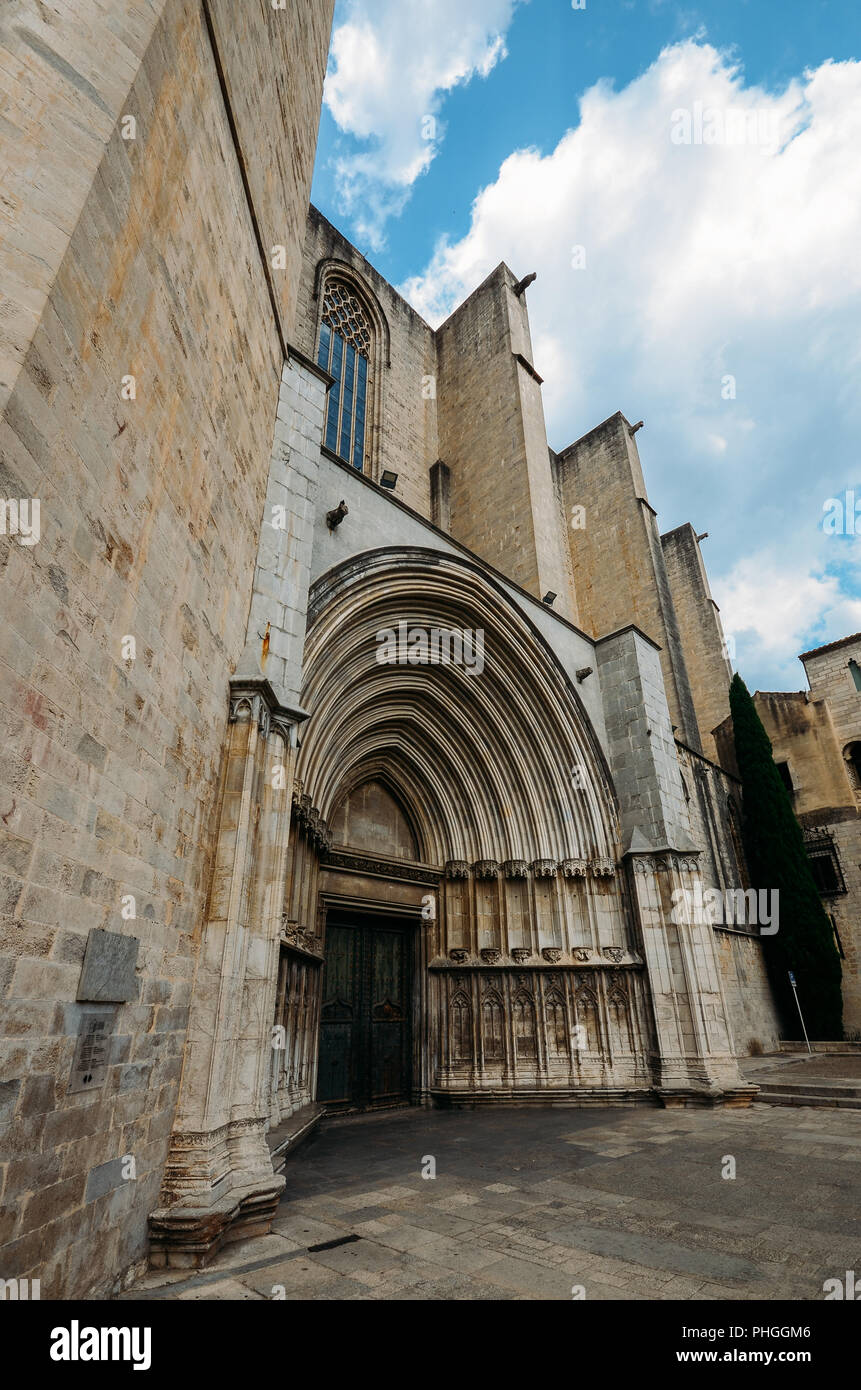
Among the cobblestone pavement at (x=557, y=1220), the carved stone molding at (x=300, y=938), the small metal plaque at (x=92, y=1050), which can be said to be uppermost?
the carved stone molding at (x=300, y=938)

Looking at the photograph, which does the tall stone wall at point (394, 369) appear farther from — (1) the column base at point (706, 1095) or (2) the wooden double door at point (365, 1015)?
(1) the column base at point (706, 1095)

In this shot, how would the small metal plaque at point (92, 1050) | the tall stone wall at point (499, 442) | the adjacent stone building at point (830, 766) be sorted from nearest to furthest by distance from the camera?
the small metal plaque at point (92, 1050), the tall stone wall at point (499, 442), the adjacent stone building at point (830, 766)

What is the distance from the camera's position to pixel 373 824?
8758 mm

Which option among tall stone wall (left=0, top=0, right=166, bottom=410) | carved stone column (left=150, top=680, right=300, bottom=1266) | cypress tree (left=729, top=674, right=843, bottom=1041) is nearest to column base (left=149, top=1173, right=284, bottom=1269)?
carved stone column (left=150, top=680, right=300, bottom=1266)

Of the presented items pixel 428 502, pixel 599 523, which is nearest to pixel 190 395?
pixel 428 502

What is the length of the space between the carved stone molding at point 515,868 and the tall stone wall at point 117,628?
18.4ft

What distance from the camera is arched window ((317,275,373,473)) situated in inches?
481

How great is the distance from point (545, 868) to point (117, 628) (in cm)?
720

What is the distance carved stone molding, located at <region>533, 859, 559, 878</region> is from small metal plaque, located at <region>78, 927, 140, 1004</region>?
660 cm

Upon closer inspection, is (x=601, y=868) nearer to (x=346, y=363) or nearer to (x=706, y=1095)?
(x=706, y=1095)

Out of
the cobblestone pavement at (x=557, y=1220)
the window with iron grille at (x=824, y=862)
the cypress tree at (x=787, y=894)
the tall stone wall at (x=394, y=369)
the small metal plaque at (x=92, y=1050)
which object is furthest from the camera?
the window with iron grille at (x=824, y=862)

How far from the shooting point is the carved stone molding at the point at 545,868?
28.9ft

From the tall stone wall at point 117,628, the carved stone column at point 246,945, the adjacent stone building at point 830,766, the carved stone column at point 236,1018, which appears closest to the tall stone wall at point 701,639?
the adjacent stone building at point 830,766

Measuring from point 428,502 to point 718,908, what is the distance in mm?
10869
